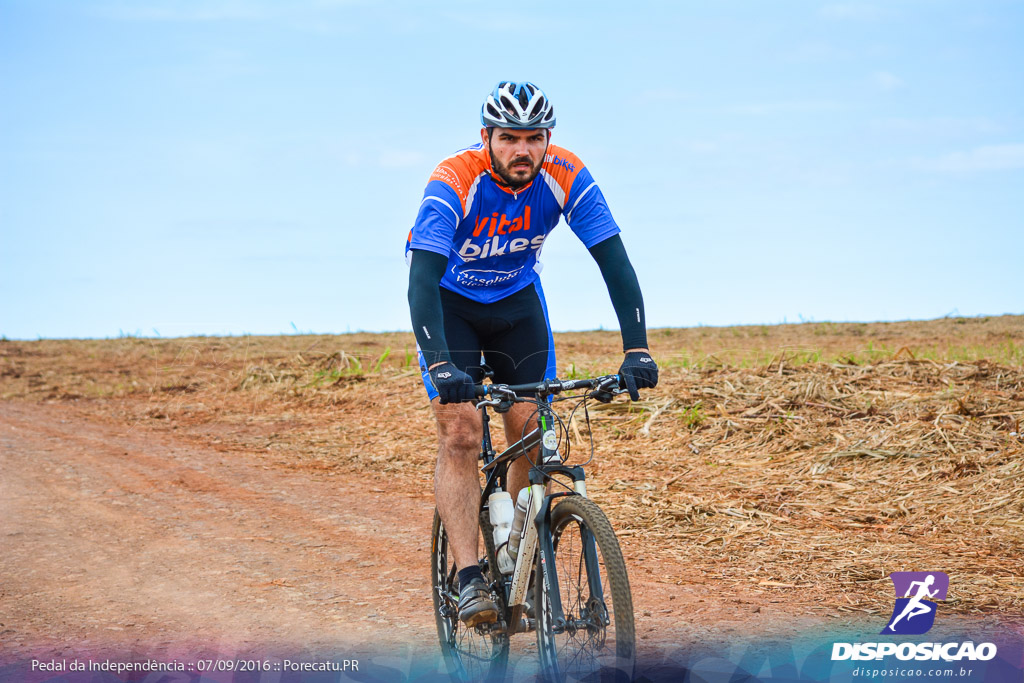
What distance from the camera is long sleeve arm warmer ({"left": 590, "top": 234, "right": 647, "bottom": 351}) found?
4539 millimetres

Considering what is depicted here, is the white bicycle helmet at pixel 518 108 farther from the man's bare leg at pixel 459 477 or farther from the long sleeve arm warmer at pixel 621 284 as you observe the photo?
the man's bare leg at pixel 459 477

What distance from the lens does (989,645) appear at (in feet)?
16.0

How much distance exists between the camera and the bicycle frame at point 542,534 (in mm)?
3867

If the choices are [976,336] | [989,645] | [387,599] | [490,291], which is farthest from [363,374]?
[976,336]

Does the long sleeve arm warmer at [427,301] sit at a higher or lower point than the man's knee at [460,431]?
higher

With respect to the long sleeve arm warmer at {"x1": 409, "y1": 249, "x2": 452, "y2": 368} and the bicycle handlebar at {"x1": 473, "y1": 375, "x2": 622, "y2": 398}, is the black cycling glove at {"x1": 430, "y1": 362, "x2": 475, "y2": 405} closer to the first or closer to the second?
the bicycle handlebar at {"x1": 473, "y1": 375, "x2": 622, "y2": 398}

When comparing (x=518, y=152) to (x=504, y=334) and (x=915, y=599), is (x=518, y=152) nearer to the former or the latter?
(x=504, y=334)

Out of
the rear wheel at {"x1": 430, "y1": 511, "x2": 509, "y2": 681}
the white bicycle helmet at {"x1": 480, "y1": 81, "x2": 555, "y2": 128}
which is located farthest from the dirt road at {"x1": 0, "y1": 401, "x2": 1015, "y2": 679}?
the white bicycle helmet at {"x1": 480, "y1": 81, "x2": 555, "y2": 128}

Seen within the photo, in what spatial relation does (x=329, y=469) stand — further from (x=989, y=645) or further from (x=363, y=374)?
(x=989, y=645)

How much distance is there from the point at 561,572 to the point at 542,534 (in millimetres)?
191

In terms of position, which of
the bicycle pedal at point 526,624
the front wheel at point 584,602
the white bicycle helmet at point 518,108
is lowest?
the bicycle pedal at point 526,624

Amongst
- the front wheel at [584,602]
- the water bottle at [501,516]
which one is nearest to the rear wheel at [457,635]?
the water bottle at [501,516]

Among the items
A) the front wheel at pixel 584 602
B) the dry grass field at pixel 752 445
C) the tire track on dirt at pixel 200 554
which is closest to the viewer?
the front wheel at pixel 584 602

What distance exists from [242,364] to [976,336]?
14.1 m
